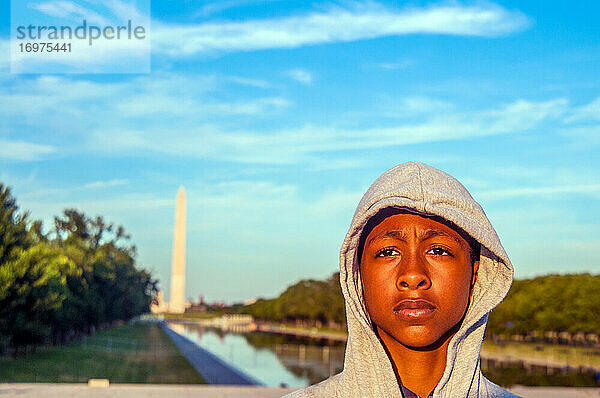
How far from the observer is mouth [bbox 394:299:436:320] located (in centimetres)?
158

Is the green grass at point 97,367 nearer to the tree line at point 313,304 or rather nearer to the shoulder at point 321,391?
the shoulder at point 321,391

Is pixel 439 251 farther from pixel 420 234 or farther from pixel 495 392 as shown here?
pixel 495 392

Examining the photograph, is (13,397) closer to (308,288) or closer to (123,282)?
(123,282)

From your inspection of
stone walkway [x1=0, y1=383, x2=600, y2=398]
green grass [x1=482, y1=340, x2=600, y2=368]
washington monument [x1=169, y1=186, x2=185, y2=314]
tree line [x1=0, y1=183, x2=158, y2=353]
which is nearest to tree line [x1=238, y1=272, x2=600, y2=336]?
green grass [x1=482, y1=340, x2=600, y2=368]

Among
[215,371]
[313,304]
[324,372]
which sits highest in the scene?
[215,371]

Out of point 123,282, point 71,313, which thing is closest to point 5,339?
point 71,313

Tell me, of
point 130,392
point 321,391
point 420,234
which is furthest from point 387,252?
point 130,392

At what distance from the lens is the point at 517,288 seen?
57750 mm

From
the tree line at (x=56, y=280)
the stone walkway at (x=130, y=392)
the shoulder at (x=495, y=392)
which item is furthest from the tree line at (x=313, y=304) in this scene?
the shoulder at (x=495, y=392)

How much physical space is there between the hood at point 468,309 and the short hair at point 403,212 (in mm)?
25

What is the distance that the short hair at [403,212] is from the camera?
5.31 feet

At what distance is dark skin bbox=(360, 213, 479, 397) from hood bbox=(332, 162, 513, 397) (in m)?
0.04

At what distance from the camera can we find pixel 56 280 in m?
27.9

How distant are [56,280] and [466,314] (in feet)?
92.7
